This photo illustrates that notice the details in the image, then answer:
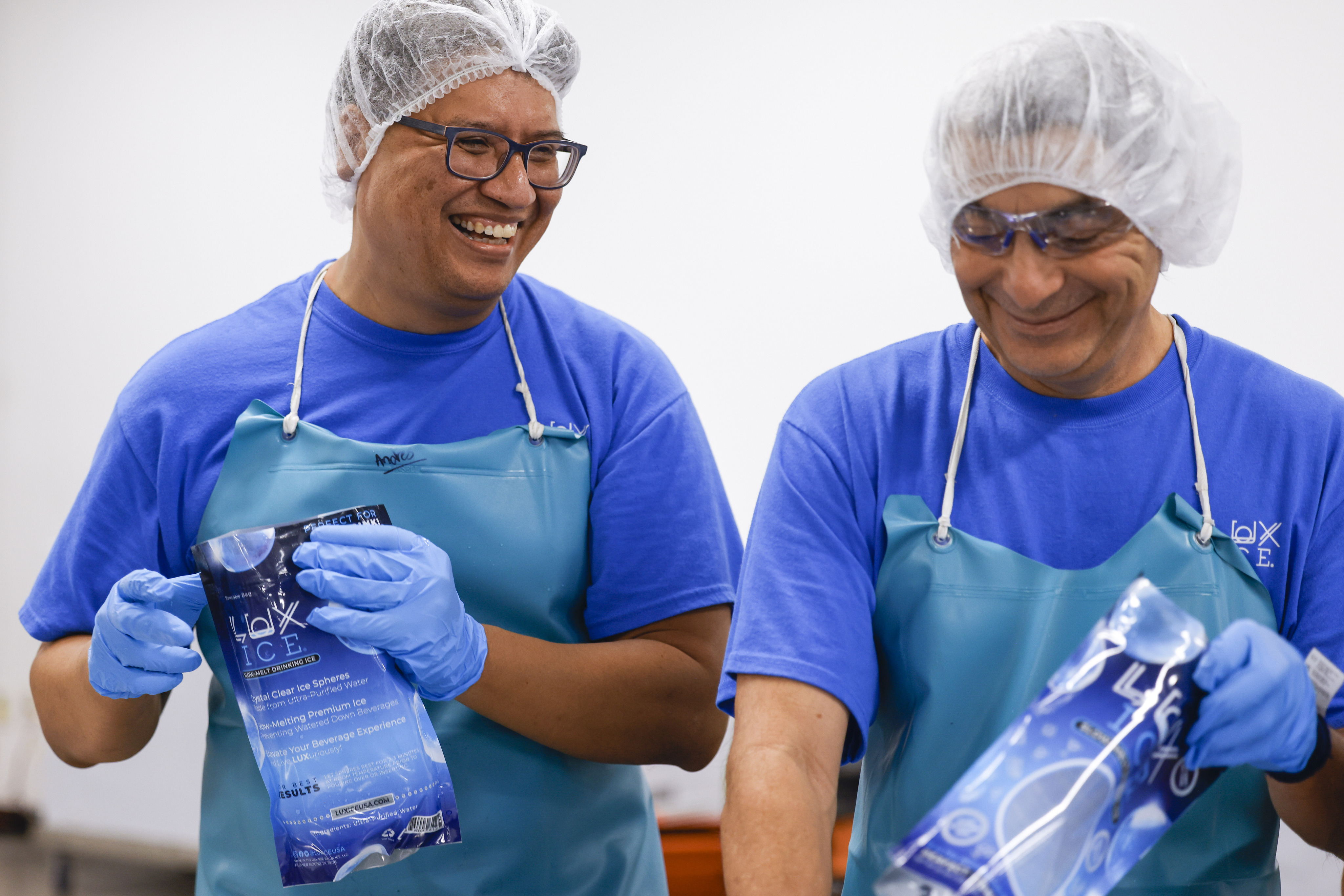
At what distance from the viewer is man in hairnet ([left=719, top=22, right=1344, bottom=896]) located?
1.02 metres

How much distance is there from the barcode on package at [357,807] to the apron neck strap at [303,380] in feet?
1.44

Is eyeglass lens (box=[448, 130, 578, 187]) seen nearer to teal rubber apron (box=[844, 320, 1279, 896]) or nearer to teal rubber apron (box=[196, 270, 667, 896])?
teal rubber apron (box=[196, 270, 667, 896])

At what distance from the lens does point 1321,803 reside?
3.33 feet

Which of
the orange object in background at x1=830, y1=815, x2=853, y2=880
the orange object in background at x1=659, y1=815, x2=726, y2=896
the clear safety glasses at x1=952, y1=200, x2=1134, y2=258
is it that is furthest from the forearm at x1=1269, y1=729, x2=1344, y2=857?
the orange object in background at x1=659, y1=815, x2=726, y2=896

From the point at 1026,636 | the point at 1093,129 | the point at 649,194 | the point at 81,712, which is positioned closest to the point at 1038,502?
the point at 1026,636

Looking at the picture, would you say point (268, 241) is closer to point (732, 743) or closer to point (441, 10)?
point (441, 10)

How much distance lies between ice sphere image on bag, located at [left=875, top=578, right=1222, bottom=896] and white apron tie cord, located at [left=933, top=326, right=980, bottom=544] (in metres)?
0.24

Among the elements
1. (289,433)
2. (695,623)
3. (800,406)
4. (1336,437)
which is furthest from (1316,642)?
(289,433)

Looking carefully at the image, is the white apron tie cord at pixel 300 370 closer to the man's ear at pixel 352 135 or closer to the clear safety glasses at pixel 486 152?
the man's ear at pixel 352 135

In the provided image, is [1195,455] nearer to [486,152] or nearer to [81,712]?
[486,152]

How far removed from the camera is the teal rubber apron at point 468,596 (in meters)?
1.25

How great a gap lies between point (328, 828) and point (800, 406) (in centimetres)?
61

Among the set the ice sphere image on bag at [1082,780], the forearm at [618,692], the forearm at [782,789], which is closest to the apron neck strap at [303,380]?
the forearm at [618,692]

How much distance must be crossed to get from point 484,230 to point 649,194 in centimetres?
132
